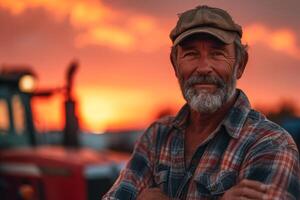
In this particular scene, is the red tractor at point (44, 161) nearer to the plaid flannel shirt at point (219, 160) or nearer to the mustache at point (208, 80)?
the plaid flannel shirt at point (219, 160)

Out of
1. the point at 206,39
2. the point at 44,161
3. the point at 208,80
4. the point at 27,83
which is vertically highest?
the point at 206,39

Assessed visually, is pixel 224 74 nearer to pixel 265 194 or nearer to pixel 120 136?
pixel 265 194

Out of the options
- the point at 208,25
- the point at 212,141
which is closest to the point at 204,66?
the point at 208,25

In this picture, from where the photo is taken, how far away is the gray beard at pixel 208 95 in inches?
89.0

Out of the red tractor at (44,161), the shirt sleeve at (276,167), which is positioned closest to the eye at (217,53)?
the shirt sleeve at (276,167)

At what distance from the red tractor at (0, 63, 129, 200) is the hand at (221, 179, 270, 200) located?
14.0ft

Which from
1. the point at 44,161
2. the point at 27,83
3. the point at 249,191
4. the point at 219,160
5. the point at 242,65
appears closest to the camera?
the point at 249,191

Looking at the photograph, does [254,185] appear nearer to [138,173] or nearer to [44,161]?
[138,173]

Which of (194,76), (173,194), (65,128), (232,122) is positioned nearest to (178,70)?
(194,76)

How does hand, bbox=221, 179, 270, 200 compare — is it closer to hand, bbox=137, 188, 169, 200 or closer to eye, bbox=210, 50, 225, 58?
hand, bbox=137, 188, 169, 200

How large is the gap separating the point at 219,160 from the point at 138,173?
357 millimetres

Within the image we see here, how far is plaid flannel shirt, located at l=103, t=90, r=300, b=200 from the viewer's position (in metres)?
2.08

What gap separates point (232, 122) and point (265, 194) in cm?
29

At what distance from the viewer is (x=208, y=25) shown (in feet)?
7.38
